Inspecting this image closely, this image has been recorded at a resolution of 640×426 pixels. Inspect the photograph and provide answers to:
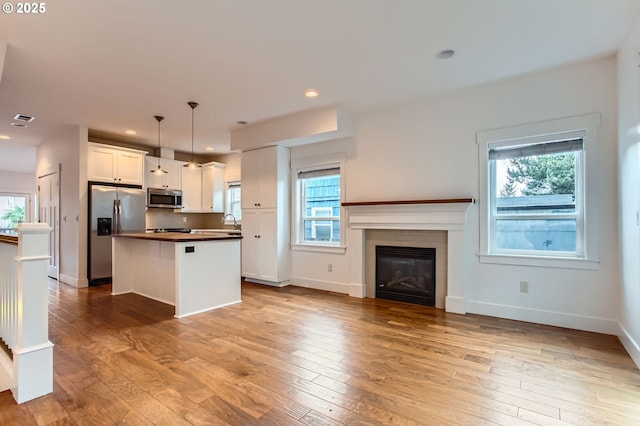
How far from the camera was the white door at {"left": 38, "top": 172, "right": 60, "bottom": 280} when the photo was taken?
230 inches

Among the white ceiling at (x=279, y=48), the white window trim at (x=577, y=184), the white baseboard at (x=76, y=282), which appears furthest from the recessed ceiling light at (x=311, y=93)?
the white baseboard at (x=76, y=282)

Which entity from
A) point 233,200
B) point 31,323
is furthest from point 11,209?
point 31,323

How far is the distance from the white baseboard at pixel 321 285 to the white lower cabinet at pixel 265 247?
0.65ft

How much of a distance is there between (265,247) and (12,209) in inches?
371

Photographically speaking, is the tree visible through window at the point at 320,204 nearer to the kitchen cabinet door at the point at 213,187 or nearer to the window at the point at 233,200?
the window at the point at 233,200

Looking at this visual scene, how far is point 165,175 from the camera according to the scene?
675 centimetres

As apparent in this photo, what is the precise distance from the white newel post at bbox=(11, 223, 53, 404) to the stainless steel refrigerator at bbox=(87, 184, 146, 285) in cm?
379

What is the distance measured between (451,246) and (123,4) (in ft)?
12.7

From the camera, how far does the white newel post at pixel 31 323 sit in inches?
78.8

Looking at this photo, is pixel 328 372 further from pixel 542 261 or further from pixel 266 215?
pixel 266 215

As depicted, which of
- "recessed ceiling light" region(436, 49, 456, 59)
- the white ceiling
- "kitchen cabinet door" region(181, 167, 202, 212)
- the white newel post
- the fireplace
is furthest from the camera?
"kitchen cabinet door" region(181, 167, 202, 212)

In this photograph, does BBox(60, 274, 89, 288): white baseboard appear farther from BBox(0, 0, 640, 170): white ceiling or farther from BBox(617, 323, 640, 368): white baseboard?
BBox(617, 323, 640, 368): white baseboard

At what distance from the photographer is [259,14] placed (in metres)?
2.42

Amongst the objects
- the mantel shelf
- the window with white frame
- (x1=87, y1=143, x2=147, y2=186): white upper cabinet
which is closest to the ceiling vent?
(x1=87, y1=143, x2=147, y2=186): white upper cabinet
